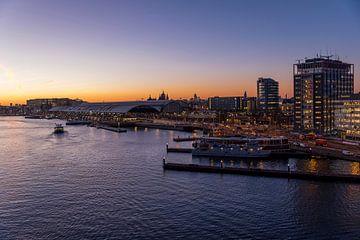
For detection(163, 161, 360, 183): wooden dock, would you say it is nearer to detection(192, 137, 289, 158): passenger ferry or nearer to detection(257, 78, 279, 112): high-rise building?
detection(192, 137, 289, 158): passenger ferry

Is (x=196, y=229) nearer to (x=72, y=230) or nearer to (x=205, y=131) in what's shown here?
(x=72, y=230)

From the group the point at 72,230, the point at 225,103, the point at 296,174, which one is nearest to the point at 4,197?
the point at 72,230

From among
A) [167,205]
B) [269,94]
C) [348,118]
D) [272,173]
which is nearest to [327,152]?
[272,173]

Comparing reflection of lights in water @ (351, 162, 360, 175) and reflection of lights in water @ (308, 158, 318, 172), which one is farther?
reflection of lights in water @ (308, 158, 318, 172)

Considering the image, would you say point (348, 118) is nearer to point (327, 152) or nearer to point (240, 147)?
point (327, 152)

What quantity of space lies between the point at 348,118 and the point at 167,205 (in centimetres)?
3092

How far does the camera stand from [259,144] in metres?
29.0

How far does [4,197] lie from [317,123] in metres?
39.4

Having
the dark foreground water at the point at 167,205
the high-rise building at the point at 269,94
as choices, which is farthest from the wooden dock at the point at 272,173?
the high-rise building at the point at 269,94

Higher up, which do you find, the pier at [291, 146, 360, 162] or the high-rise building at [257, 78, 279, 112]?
the high-rise building at [257, 78, 279, 112]

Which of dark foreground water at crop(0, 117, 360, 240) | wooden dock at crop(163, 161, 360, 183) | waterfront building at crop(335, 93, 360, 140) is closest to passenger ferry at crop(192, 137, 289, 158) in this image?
dark foreground water at crop(0, 117, 360, 240)

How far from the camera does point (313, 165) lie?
81.1 ft

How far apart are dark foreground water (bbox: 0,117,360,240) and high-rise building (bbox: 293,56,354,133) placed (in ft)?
78.6

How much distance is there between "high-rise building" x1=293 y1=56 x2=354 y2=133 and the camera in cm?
4712
